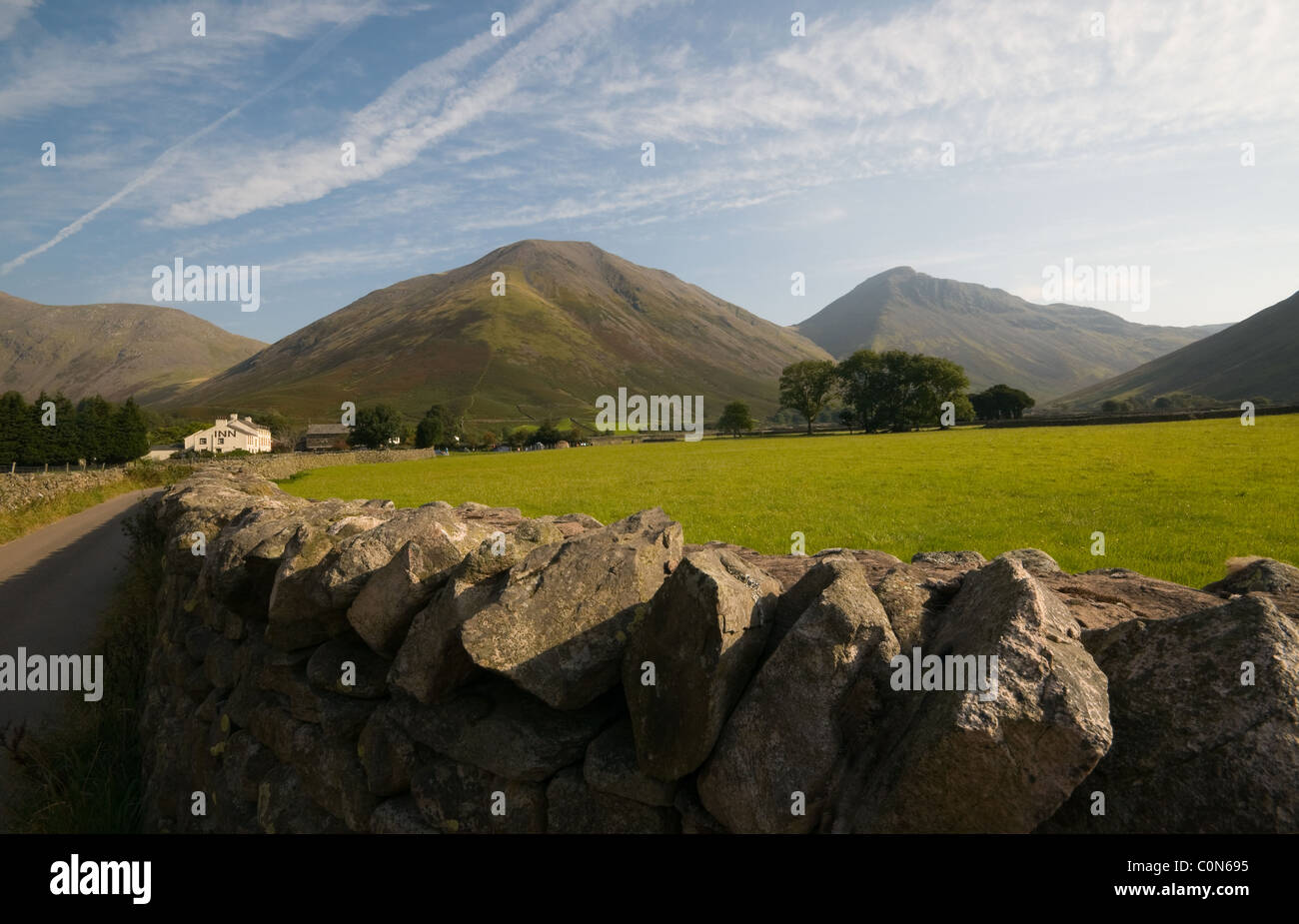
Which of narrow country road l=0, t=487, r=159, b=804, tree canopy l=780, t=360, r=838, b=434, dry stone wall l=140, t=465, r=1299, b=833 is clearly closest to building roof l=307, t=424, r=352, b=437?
tree canopy l=780, t=360, r=838, b=434

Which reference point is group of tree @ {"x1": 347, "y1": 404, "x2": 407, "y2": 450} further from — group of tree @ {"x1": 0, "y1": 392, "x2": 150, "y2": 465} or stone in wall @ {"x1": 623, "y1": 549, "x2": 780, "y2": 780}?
stone in wall @ {"x1": 623, "y1": 549, "x2": 780, "y2": 780}

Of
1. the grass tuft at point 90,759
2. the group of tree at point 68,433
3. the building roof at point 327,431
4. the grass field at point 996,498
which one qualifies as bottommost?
the grass tuft at point 90,759

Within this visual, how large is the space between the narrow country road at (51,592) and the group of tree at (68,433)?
64.5 metres

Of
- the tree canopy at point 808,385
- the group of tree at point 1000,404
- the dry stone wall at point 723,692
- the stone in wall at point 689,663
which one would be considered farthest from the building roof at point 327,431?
the stone in wall at point 689,663

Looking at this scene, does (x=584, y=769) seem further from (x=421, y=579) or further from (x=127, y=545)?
(x=127, y=545)

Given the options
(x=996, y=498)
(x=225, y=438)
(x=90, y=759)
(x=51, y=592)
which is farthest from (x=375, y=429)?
(x=90, y=759)

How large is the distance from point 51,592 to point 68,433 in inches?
3633

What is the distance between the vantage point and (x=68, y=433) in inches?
3194

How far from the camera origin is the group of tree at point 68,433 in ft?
245

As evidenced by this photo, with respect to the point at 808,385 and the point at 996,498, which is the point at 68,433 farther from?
the point at 808,385

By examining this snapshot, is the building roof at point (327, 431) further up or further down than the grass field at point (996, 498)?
further up

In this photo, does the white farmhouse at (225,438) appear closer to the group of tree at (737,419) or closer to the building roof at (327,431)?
the building roof at (327,431)

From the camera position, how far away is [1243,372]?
197375 millimetres
